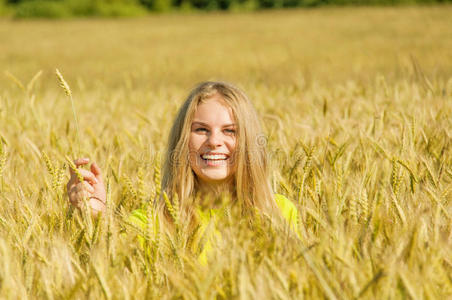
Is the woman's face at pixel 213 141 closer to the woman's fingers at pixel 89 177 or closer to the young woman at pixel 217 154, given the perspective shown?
the young woman at pixel 217 154

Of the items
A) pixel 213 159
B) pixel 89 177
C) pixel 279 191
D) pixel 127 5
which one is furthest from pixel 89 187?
pixel 127 5

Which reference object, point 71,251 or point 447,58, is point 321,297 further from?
point 447,58

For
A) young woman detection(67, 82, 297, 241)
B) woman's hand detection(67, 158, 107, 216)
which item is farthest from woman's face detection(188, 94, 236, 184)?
woman's hand detection(67, 158, 107, 216)

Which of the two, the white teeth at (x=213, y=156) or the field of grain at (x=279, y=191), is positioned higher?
the white teeth at (x=213, y=156)

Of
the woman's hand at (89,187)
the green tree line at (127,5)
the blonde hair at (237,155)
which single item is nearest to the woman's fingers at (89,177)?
the woman's hand at (89,187)

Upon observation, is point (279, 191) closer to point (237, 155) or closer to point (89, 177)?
point (237, 155)

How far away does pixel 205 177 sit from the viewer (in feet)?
4.86

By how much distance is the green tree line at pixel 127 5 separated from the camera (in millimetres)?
22453

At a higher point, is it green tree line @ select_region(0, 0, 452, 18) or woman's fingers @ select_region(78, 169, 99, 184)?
green tree line @ select_region(0, 0, 452, 18)

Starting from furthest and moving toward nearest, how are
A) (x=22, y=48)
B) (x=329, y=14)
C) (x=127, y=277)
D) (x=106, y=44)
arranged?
(x=329, y=14), (x=106, y=44), (x=22, y=48), (x=127, y=277)

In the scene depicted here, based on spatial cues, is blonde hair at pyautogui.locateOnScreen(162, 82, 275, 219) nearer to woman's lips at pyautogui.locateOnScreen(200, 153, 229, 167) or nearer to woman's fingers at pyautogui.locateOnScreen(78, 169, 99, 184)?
woman's lips at pyautogui.locateOnScreen(200, 153, 229, 167)

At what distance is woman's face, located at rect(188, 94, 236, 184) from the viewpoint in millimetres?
1472

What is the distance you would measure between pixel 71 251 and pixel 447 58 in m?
5.81

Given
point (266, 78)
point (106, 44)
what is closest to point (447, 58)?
point (266, 78)
